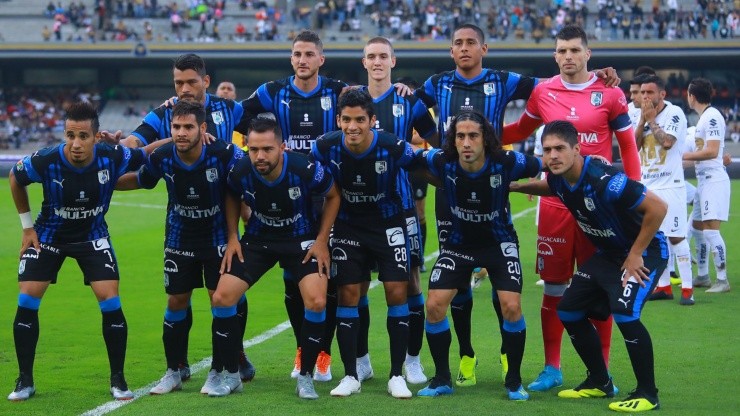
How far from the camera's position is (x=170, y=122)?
842 centimetres

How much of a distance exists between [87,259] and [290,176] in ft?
5.22

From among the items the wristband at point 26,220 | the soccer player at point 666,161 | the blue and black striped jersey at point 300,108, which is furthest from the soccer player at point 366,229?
the soccer player at point 666,161

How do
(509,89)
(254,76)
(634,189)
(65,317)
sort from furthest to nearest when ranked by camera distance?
1. (254,76)
2. (65,317)
3. (509,89)
4. (634,189)

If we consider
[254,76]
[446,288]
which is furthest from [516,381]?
[254,76]

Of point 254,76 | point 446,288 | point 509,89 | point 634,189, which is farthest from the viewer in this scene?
point 254,76

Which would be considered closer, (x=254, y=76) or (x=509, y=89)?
(x=509, y=89)

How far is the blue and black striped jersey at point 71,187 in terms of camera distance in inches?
306

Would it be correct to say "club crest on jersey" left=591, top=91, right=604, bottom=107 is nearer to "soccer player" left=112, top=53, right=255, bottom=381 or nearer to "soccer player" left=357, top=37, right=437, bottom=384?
"soccer player" left=357, top=37, right=437, bottom=384

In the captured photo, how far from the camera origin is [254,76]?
54375 mm

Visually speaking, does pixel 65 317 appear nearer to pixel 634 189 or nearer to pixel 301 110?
pixel 301 110

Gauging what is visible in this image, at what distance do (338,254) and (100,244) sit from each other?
1.73 m

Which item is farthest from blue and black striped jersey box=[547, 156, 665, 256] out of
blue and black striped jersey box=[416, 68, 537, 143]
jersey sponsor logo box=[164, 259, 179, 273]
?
jersey sponsor logo box=[164, 259, 179, 273]

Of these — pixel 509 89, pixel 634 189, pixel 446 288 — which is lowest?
pixel 446 288

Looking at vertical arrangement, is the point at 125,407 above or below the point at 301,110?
below
